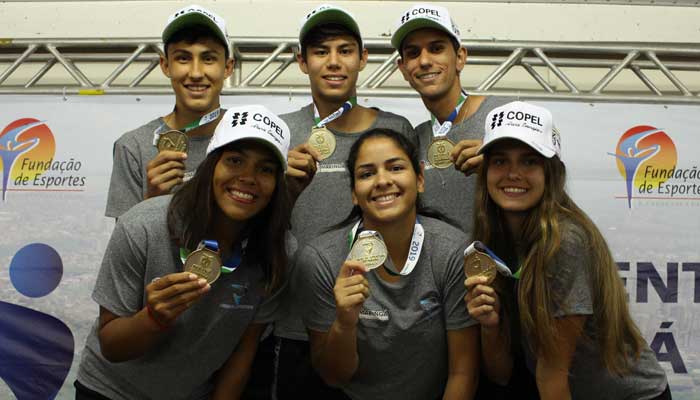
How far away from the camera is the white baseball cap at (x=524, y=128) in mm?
2340

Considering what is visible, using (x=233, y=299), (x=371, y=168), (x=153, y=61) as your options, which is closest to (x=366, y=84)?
(x=153, y=61)

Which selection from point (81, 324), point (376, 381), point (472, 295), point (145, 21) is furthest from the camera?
point (145, 21)

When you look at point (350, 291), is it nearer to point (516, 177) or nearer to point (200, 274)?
point (200, 274)

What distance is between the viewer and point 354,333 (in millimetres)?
2305

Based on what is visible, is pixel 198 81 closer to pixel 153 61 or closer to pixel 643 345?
pixel 153 61

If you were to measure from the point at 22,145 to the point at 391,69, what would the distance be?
2323mm

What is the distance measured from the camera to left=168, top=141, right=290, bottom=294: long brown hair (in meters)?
2.25

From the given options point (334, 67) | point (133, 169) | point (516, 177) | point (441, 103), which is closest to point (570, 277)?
point (516, 177)

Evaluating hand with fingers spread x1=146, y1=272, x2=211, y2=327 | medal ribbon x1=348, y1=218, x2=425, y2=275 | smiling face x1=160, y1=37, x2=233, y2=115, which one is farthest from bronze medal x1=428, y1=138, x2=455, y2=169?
hand with fingers spread x1=146, y1=272, x2=211, y2=327

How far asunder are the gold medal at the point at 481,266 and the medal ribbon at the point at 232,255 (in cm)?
78

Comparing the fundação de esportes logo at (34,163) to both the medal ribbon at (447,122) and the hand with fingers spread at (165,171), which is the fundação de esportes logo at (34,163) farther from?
the medal ribbon at (447,122)

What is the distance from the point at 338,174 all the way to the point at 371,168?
357 millimetres

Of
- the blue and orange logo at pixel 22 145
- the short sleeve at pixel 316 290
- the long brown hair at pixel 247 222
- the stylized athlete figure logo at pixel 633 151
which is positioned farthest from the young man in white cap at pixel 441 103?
the blue and orange logo at pixel 22 145

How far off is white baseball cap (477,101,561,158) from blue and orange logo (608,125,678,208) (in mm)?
1872
